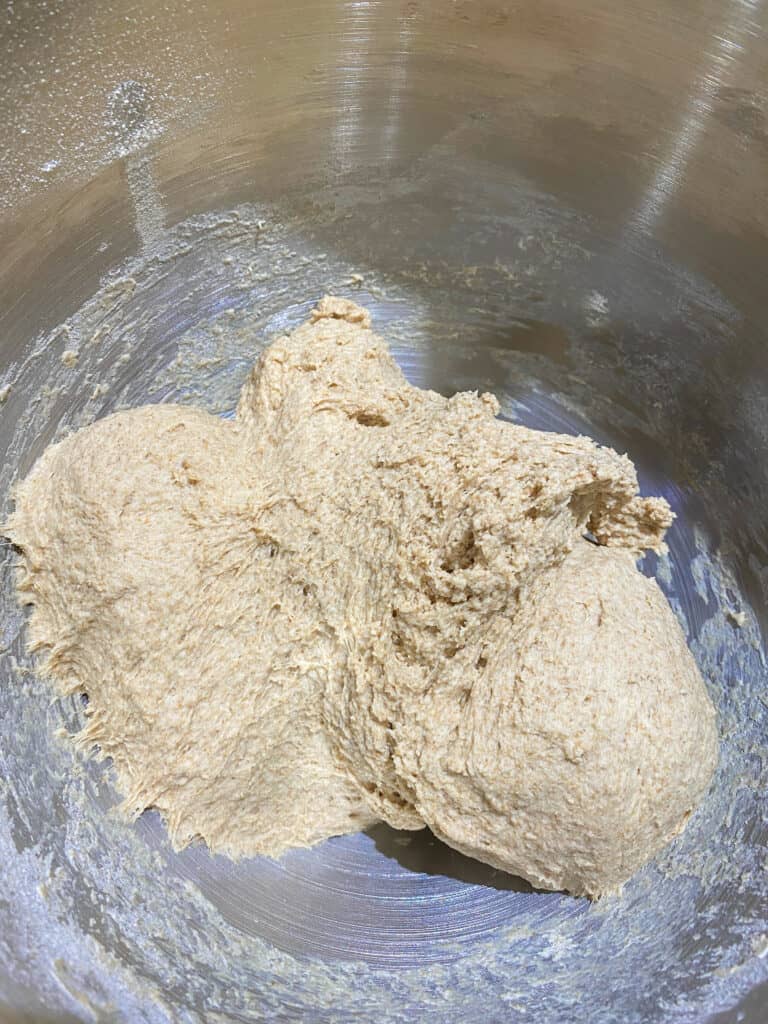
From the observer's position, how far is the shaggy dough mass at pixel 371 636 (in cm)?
157

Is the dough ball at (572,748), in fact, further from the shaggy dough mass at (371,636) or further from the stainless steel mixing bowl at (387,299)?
the stainless steel mixing bowl at (387,299)

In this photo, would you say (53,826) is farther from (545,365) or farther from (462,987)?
(545,365)

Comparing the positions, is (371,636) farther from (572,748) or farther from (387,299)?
(387,299)

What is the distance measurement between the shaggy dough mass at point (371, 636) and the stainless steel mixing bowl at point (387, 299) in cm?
14

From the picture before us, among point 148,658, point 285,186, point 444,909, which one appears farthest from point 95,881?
point 285,186

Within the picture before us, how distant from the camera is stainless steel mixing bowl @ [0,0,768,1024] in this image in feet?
5.18

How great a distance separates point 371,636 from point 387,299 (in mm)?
1109

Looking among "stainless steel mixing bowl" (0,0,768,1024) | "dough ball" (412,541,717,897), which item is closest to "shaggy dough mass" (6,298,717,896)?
"dough ball" (412,541,717,897)

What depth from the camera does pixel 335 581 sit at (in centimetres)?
172

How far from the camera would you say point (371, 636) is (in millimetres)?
1666

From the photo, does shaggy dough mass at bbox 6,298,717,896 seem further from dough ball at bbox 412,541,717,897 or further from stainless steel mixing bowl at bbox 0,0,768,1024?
stainless steel mixing bowl at bbox 0,0,768,1024

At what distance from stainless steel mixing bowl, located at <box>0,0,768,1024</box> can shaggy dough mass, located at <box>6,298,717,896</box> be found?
5.6 inches

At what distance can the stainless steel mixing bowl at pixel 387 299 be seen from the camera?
158 centimetres

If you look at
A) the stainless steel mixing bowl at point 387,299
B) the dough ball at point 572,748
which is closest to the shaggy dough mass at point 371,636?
the dough ball at point 572,748
